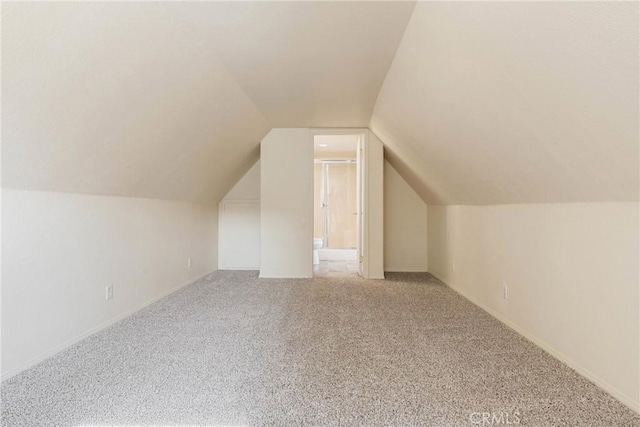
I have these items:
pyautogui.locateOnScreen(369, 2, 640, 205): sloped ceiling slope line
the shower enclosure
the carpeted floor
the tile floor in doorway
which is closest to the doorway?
the shower enclosure

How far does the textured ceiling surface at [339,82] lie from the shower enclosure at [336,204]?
4.38 m

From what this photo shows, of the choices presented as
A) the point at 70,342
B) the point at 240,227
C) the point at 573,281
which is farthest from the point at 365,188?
the point at 70,342

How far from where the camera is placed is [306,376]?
179 centimetres

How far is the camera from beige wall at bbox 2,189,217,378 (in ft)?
5.88

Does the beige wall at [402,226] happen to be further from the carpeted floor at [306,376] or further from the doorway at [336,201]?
the doorway at [336,201]

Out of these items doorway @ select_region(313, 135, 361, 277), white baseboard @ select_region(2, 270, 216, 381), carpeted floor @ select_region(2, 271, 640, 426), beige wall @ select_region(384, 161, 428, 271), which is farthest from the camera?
doorway @ select_region(313, 135, 361, 277)

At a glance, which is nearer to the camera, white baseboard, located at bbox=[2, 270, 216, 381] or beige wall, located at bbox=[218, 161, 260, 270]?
white baseboard, located at bbox=[2, 270, 216, 381]

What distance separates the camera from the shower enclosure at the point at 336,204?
296 inches

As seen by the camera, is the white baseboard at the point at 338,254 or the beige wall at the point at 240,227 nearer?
the beige wall at the point at 240,227

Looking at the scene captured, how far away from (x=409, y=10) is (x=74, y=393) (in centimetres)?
253

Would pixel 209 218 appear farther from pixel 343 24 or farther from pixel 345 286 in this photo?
pixel 343 24

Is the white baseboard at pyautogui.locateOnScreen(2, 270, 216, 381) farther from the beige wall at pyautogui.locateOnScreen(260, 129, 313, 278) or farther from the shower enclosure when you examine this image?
the shower enclosure

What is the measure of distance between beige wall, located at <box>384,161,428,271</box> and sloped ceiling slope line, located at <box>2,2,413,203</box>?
201 cm

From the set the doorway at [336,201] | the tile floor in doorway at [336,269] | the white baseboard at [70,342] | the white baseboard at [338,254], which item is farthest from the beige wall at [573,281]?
the doorway at [336,201]
